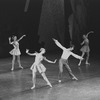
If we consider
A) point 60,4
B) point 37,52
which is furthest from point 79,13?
point 37,52

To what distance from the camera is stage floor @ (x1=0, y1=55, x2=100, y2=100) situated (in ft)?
27.9

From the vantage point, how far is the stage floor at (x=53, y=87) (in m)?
8.51

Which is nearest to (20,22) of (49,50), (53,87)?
(49,50)

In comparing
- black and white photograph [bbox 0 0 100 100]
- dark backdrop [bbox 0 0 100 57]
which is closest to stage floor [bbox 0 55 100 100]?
black and white photograph [bbox 0 0 100 100]

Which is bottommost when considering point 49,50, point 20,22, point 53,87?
point 49,50

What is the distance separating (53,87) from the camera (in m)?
9.68

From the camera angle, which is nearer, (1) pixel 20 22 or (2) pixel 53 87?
(2) pixel 53 87

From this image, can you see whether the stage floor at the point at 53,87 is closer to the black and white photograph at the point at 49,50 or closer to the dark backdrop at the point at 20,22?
the black and white photograph at the point at 49,50

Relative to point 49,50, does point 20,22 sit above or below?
above

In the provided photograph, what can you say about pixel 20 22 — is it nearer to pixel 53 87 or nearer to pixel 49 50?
pixel 49 50

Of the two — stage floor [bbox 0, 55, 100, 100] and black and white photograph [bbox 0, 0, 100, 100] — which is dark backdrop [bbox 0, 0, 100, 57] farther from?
stage floor [bbox 0, 55, 100, 100]

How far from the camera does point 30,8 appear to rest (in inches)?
767

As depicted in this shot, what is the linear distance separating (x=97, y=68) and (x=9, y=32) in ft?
23.4

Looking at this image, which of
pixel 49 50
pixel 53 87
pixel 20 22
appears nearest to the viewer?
pixel 53 87
